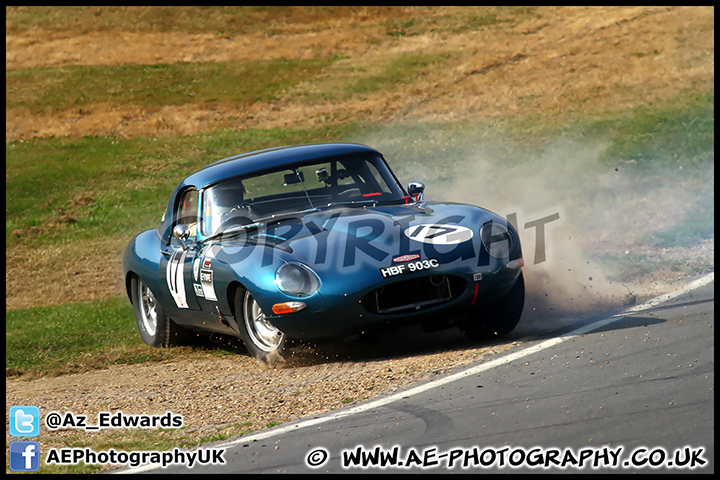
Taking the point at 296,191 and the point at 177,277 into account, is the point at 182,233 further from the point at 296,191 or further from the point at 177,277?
the point at 296,191

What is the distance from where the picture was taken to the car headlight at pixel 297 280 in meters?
6.45

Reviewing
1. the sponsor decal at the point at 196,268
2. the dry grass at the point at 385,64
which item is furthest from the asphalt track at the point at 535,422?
the dry grass at the point at 385,64

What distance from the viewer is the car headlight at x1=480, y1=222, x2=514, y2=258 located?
684 centimetres

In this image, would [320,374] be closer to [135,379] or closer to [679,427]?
[135,379]

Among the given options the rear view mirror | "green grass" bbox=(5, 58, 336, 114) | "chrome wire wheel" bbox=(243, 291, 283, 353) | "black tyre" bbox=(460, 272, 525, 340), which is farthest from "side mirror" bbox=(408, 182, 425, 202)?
"green grass" bbox=(5, 58, 336, 114)

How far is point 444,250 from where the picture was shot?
21.6 feet

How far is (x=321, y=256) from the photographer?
654cm

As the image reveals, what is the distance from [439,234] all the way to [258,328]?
1602mm

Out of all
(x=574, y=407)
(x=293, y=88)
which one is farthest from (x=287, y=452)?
(x=293, y=88)

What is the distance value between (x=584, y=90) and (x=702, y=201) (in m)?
14.0

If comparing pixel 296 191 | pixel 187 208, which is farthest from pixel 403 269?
pixel 187 208

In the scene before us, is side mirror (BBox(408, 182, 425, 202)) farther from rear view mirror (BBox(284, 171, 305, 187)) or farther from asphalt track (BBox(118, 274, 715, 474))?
asphalt track (BBox(118, 274, 715, 474))

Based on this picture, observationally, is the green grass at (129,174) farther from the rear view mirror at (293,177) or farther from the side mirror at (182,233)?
the rear view mirror at (293,177)
